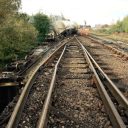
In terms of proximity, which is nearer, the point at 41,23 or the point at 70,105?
the point at 70,105

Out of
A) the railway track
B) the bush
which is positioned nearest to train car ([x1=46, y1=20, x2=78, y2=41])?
the bush

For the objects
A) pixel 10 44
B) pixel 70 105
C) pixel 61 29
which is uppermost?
pixel 10 44

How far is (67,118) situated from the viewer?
6.72m

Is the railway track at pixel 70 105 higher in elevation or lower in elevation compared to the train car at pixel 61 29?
higher

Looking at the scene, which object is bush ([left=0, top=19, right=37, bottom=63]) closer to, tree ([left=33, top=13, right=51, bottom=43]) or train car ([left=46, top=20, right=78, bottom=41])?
tree ([left=33, top=13, right=51, bottom=43])

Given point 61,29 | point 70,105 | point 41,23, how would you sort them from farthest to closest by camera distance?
1. point 61,29
2. point 41,23
3. point 70,105

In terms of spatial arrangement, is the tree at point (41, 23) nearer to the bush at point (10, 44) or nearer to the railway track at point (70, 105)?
the bush at point (10, 44)

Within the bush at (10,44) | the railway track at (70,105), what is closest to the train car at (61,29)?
the bush at (10,44)

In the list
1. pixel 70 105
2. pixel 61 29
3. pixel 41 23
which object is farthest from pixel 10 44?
pixel 61 29

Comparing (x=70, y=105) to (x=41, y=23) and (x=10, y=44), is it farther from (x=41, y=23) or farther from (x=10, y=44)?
(x=41, y=23)

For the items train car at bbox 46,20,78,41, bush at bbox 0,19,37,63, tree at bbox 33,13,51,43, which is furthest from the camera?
train car at bbox 46,20,78,41

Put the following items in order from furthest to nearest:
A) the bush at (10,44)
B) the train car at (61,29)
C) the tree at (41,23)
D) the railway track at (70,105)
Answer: the train car at (61,29) → the tree at (41,23) → the bush at (10,44) → the railway track at (70,105)

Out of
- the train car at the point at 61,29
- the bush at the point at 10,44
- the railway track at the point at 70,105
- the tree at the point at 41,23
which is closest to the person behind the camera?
the railway track at the point at 70,105

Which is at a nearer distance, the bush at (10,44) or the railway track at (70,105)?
the railway track at (70,105)
